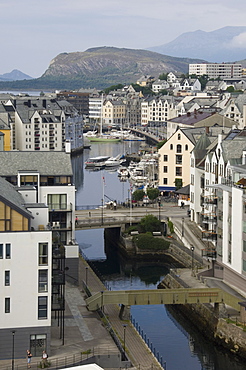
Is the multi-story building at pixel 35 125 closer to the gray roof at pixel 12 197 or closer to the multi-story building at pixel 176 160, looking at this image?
the multi-story building at pixel 176 160

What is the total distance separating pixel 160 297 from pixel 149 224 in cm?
2197

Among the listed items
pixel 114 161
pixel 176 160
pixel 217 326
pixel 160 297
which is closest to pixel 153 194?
pixel 176 160

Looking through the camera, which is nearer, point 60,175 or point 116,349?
point 116,349

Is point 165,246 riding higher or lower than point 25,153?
lower

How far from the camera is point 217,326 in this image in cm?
4197

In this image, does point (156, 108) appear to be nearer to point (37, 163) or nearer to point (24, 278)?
point (37, 163)

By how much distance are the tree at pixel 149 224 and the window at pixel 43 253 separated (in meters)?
28.9

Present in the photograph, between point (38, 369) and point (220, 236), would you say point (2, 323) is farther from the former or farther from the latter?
point (220, 236)

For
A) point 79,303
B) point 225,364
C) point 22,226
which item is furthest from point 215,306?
point 22,226

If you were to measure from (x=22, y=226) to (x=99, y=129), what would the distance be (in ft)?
502

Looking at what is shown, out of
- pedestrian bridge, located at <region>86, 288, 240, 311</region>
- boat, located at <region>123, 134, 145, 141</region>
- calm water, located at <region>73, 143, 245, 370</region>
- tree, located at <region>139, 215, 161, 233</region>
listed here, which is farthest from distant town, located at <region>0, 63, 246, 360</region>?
boat, located at <region>123, 134, 145, 141</region>

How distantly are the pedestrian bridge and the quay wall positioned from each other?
0.61 m

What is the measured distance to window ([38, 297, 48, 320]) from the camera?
35.5 metres

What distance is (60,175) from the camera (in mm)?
49688
